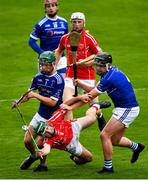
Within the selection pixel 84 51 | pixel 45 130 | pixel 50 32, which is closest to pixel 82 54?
pixel 84 51

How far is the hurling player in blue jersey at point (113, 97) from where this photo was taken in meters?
17.8

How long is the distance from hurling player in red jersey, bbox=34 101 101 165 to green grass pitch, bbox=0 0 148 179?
0.47 metres

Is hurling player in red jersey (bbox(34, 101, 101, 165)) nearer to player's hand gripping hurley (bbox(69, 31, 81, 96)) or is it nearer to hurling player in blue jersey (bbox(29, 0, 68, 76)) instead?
player's hand gripping hurley (bbox(69, 31, 81, 96))

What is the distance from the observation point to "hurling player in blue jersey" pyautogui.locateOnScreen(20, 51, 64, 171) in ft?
59.5

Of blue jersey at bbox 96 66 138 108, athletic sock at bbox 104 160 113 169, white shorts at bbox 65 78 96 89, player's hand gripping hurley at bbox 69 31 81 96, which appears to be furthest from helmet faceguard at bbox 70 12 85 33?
athletic sock at bbox 104 160 113 169

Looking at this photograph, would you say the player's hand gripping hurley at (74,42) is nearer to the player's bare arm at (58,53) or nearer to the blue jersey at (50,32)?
the player's bare arm at (58,53)

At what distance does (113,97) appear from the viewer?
709 inches

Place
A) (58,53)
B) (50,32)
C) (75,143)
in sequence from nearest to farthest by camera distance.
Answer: (75,143)
(58,53)
(50,32)

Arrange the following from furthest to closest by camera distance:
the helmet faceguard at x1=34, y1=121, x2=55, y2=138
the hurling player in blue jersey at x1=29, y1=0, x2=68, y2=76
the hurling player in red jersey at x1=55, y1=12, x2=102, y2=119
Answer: the hurling player in blue jersey at x1=29, y1=0, x2=68, y2=76
the hurling player in red jersey at x1=55, y1=12, x2=102, y2=119
the helmet faceguard at x1=34, y1=121, x2=55, y2=138

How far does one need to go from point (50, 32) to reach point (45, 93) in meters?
4.50

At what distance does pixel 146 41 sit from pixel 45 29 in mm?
9108

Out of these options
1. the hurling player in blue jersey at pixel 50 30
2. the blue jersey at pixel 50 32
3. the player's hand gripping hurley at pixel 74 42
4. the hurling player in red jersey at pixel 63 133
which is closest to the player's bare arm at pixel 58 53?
the player's hand gripping hurley at pixel 74 42

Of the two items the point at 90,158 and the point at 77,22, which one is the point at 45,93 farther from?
the point at 77,22

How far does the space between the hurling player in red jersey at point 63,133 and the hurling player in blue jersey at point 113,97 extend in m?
0.42
